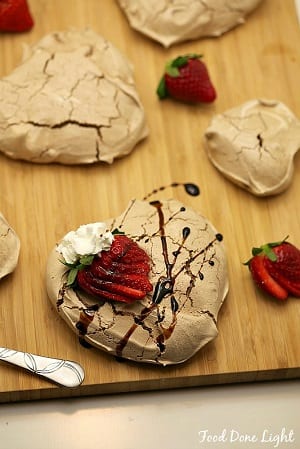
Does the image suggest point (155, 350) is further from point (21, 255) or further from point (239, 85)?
point (239, 85)

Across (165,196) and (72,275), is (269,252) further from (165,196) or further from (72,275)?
(72,275)

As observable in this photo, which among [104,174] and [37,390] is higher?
[104,174]

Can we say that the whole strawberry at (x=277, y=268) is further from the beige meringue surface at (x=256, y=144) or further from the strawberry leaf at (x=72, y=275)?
the strawberry leaf at (x=72, y=275)

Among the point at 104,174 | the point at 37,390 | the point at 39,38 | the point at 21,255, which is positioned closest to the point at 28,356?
the point at 37,390

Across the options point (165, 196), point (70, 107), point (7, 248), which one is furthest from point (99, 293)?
point (70, 107)

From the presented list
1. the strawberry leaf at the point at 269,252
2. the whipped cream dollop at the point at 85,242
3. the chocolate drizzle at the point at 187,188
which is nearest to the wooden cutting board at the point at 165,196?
the chocolate drizzle at the point at 187,188

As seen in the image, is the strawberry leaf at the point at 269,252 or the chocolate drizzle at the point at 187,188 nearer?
the strawberry leaf at the point at 269,252
